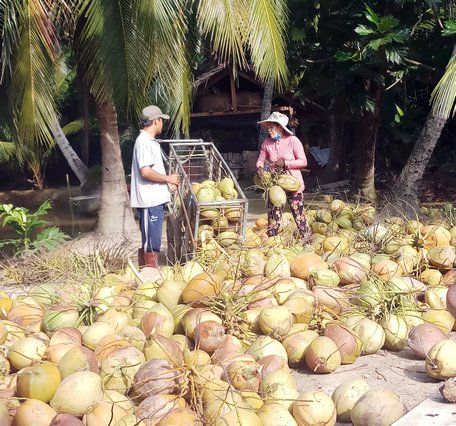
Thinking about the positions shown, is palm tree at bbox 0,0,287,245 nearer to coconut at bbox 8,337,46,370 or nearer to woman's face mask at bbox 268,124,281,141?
woman's face mask at bbox 268,124,281,141

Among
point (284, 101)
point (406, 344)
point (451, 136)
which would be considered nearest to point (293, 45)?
point (451, 136)

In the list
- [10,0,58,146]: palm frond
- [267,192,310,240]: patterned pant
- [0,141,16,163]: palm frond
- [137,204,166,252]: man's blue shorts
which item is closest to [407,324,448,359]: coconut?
[267,192,310,240]: patterned pant

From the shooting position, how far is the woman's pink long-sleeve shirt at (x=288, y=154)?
5.96 metres

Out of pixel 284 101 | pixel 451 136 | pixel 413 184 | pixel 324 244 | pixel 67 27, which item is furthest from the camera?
pixel 284 101

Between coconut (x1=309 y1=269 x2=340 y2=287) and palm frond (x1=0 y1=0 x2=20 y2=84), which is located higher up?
palm frond (x1=0 y1=0 x2=20 y2=84)

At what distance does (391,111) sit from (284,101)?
4900 mm

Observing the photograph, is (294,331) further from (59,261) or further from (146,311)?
(59,261)

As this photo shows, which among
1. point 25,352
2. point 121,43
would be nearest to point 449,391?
point 25,352

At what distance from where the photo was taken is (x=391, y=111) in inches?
498

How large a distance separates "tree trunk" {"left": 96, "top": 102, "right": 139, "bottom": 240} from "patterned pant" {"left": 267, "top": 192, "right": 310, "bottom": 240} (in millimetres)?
3672

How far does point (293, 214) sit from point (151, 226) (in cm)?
132

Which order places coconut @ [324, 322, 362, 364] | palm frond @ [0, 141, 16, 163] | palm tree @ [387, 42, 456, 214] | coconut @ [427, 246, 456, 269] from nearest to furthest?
coconut @ [324, 322, 362, 364] → coconut @ [427, 246, 456, 269] → palm tree @ [387, 42, 456, 214] → palm frond @ [0, 141, 16, 163]

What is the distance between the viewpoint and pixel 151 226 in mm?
5652

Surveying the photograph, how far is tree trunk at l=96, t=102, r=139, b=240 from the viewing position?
9.30 meters
